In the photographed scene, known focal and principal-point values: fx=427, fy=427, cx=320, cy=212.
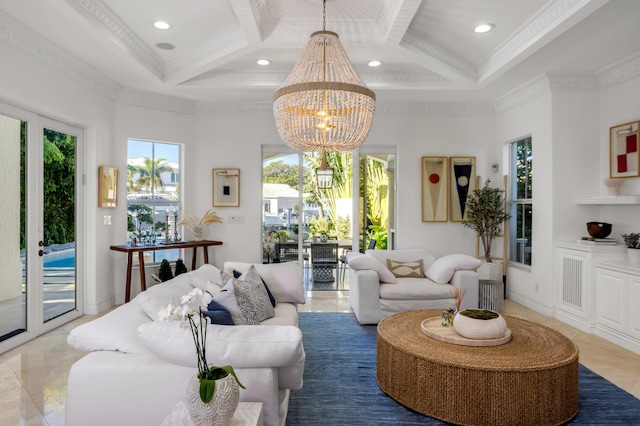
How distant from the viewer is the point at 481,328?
2.79 meters

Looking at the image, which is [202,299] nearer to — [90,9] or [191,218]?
[90,9]

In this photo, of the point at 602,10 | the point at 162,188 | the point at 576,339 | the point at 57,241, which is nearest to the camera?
the point at 602,10

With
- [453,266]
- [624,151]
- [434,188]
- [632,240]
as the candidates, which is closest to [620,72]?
[624,151]

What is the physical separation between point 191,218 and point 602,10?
199 inches

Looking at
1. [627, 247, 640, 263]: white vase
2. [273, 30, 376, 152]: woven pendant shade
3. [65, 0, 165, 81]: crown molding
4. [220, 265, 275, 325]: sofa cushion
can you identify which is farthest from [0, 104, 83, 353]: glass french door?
[627, 247, 640, 263]: white vase

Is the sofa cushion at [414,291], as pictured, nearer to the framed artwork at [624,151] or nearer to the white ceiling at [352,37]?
the framed artwork at [624,151]

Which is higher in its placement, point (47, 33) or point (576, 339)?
point (47, 33)

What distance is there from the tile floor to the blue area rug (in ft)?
0.92

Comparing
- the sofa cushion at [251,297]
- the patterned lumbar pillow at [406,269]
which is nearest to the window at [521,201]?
the patterned lumbar pillow at [406,269]

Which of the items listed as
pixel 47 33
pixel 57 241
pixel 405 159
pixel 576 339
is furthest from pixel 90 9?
pixel 576 339

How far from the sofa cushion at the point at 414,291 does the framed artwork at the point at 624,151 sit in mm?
2185

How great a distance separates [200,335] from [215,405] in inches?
14.0

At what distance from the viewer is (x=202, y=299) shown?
1685mm

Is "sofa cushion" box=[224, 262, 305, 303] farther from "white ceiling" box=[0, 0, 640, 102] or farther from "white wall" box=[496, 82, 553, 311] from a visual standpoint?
"white wall" box=[496, 82, 553, 311]
